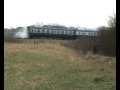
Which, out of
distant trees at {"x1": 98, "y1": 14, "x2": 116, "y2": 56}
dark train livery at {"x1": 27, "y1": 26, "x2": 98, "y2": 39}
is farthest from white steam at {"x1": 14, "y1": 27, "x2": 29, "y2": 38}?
distant trees at {"x1": 98, "y1": 14, "x2": 116, "y2": 56}

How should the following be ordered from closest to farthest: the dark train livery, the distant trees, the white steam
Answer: the distant trees → the dark train livery → the white steam

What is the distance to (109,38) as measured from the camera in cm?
2975

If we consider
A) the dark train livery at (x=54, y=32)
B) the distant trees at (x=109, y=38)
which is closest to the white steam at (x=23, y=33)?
the dark train livery at (x=54, y=32)

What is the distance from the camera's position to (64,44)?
169ft

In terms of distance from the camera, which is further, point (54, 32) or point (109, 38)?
point (54, 32)

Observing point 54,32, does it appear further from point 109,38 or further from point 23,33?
point 109,38

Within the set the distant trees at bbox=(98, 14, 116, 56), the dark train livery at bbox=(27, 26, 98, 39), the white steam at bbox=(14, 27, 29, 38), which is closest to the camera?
the distant trees at bbox=(98, 14, 116, 56)

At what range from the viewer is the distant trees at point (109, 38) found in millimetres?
28384

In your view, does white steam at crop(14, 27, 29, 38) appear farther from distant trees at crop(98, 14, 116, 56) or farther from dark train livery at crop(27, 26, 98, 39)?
distant trees at crop(98, 14, 116, 56)

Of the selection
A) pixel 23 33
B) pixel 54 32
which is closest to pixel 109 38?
pixel 54 32

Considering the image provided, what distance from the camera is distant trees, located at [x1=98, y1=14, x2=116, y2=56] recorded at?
2838 centimetres

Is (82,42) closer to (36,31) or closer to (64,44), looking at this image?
(64,44)

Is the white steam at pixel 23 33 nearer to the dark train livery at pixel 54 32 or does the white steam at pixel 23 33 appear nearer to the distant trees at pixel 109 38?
the dark train livery at pixel 54 32
